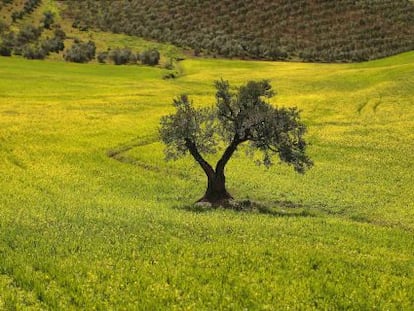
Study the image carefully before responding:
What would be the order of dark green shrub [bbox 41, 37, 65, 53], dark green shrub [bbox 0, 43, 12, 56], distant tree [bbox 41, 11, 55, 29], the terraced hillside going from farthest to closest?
distant tree [bbox 41, 11, 55, 29] < the terraced hillside < dark green shrub [bbox 41, 37, 65, 53] < dark green shrub [bbox 0, 43, 12, 56]

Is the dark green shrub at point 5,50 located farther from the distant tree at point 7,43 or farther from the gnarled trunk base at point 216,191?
the gnarled trunk base at point 216,191

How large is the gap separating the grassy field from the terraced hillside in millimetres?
53432

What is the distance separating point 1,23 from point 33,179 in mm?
104164

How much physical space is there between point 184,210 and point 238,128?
22.0 ft

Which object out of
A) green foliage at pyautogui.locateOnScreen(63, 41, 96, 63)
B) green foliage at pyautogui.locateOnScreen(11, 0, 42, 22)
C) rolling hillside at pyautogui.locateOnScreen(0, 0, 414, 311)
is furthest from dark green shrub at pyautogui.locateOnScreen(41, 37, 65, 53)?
green foliage at pyautogui.locateOnScreen(11, 0, 42, 22)

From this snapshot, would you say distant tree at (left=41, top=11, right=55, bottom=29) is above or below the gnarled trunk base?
above

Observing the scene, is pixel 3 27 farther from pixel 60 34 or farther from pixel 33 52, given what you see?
pixel 33 52

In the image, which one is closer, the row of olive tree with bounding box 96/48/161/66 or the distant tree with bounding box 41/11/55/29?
the row of olive tree with bounding box 96/48/161/66

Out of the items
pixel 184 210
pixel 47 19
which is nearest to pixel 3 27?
pixel 47 19

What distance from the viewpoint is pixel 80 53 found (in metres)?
118

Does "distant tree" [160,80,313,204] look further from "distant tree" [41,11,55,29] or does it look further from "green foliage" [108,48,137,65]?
"distant tree" [41,11,55,29]

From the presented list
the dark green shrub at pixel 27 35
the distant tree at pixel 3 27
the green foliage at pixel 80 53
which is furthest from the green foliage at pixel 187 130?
the distant tree at pixel 3 27

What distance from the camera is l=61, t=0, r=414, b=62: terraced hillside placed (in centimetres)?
14250

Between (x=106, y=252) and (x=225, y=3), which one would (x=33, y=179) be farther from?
(x=225, y=3)
